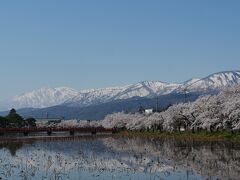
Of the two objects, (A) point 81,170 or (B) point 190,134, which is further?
(B) point 190,134

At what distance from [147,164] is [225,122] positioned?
38.6 m

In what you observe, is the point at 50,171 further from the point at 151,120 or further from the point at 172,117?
the point at 151,120

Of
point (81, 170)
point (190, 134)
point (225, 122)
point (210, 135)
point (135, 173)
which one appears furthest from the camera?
point (190, 134)

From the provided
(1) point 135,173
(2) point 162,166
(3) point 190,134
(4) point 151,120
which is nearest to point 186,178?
(1) point 135,173

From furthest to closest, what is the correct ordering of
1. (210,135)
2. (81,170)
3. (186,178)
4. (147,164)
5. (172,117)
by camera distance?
1. (172,117)
2. (210,135)
3. (147,164)
4. (81,170)
5. (186,178)

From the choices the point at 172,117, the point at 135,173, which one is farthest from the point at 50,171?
the point at 172,117

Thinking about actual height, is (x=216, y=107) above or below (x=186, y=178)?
above

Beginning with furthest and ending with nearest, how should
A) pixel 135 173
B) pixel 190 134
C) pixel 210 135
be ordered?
pixel 190 134, pixel 210 135, pixel 135 173

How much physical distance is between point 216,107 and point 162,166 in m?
45.9

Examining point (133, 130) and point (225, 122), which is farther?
point (133, 130)

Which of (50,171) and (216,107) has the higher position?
(216,107)

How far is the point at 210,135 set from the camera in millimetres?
78562

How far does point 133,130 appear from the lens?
141 metres

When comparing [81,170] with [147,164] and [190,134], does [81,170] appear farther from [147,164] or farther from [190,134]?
[190,134]
